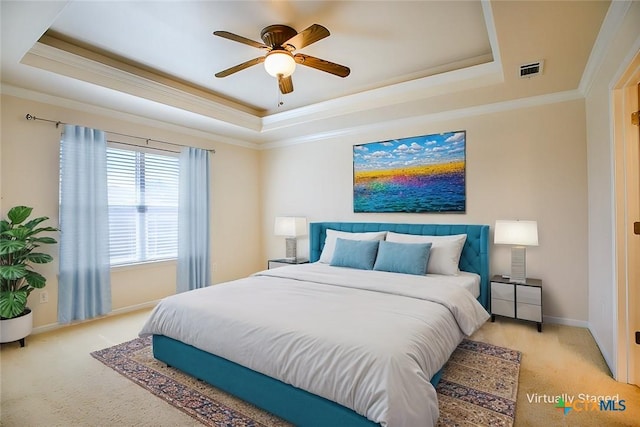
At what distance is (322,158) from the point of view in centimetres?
509

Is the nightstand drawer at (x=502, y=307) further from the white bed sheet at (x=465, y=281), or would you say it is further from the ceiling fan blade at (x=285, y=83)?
the ceiling fan blade at (x=285, y=83)

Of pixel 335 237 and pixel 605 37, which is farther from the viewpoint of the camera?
pixel 335 237

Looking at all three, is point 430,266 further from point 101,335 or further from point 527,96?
point 101,335

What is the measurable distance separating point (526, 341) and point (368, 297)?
67.5 inches

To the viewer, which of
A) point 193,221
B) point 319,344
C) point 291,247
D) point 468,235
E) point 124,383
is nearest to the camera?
point 319,344

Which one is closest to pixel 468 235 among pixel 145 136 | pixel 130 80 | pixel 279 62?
pixel 279 62

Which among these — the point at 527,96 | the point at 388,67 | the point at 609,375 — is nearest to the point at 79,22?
the point at 388,67

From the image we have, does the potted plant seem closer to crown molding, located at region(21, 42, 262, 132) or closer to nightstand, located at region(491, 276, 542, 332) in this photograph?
crown molding, located at region(21, 42, 262, 132)

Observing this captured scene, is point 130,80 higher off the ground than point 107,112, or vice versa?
point 130,80

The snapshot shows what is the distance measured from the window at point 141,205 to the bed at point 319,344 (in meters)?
1.90

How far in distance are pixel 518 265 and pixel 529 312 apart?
47cm

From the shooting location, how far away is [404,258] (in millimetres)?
3473

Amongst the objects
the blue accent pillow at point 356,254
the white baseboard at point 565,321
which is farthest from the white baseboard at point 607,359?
the blue accent pillow at point 356,254

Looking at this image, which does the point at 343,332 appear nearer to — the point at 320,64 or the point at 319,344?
the point at 319,344
